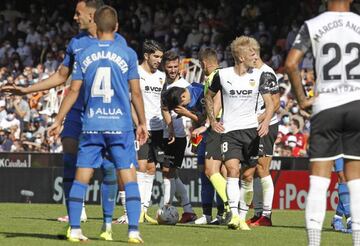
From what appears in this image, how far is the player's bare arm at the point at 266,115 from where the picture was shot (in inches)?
571

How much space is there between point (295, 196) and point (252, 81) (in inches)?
368

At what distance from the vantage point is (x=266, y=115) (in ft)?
47.8

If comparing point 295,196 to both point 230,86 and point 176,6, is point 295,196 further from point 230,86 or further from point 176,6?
point 176,6

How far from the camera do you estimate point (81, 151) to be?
11.6 metres

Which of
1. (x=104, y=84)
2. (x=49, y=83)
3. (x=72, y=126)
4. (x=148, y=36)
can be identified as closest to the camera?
(x=104, y=84)

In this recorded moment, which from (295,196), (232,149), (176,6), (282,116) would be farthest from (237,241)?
(176,6)

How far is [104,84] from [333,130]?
2508 mm

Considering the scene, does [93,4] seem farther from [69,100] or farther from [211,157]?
[211,157]

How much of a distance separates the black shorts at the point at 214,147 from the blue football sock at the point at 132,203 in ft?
12.8

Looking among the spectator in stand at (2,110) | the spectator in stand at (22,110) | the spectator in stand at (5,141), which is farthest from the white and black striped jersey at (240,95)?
the spectator in stand at (22,110)

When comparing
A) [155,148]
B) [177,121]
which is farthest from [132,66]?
[177,121]

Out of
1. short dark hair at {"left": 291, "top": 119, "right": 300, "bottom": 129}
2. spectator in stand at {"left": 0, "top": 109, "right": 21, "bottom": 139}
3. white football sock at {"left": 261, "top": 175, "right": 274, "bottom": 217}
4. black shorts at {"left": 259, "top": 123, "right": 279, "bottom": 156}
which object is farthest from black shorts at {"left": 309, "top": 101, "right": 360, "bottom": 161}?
spectator in stand at {"left": 0, "top": 109, "right": 21, "bottom": 139}

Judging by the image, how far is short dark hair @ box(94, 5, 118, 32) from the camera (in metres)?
11.4

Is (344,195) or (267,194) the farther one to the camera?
(267,194)
